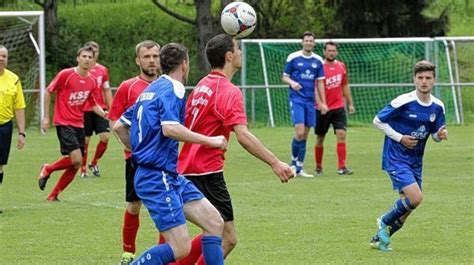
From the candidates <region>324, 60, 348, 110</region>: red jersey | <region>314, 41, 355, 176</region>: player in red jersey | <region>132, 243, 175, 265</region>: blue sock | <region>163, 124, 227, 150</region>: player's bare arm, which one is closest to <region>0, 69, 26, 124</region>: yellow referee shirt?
<region>314, 41, 355, 176</region>: player in red jersey

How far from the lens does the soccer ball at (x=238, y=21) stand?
9.10 meters

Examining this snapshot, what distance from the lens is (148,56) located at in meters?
9.10

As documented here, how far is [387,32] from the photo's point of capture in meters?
33.6

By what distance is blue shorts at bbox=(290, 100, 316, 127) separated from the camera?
16.5 meters

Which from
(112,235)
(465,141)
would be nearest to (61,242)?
(112,235)

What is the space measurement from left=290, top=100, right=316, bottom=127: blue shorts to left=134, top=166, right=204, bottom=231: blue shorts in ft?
31.2

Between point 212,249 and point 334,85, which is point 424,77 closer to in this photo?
point 212,249

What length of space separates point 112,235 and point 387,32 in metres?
24.1

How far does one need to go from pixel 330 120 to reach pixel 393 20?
17224 mm

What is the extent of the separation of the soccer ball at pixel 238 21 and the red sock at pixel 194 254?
6.76 feet

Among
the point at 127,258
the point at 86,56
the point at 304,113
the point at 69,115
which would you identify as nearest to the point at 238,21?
the point at 127,258

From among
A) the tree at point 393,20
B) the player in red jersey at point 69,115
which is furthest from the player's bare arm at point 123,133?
the tree at point 393,20

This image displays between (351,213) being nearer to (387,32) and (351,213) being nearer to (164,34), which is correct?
(387,32)

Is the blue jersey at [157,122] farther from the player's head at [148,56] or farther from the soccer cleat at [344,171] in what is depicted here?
the soccer cleat at [344,171]
